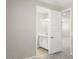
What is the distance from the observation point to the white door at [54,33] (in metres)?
4.09

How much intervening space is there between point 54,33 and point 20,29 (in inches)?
72.6

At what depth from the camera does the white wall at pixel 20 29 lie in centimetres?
284

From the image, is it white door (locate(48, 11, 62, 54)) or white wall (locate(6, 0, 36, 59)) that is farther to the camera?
white door (locate(48, 11, 62, 54))

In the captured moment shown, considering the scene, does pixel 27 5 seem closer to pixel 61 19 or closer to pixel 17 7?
pixel 17 7

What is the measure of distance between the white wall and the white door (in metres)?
1.05

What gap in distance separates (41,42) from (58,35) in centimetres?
139

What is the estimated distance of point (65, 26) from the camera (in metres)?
4.78

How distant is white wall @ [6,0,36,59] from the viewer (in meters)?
2.84

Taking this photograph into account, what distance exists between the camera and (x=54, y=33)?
4.18 meters

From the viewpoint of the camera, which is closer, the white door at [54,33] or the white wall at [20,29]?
the white wall at [20,29]

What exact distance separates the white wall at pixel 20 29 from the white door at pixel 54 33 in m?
1.05
